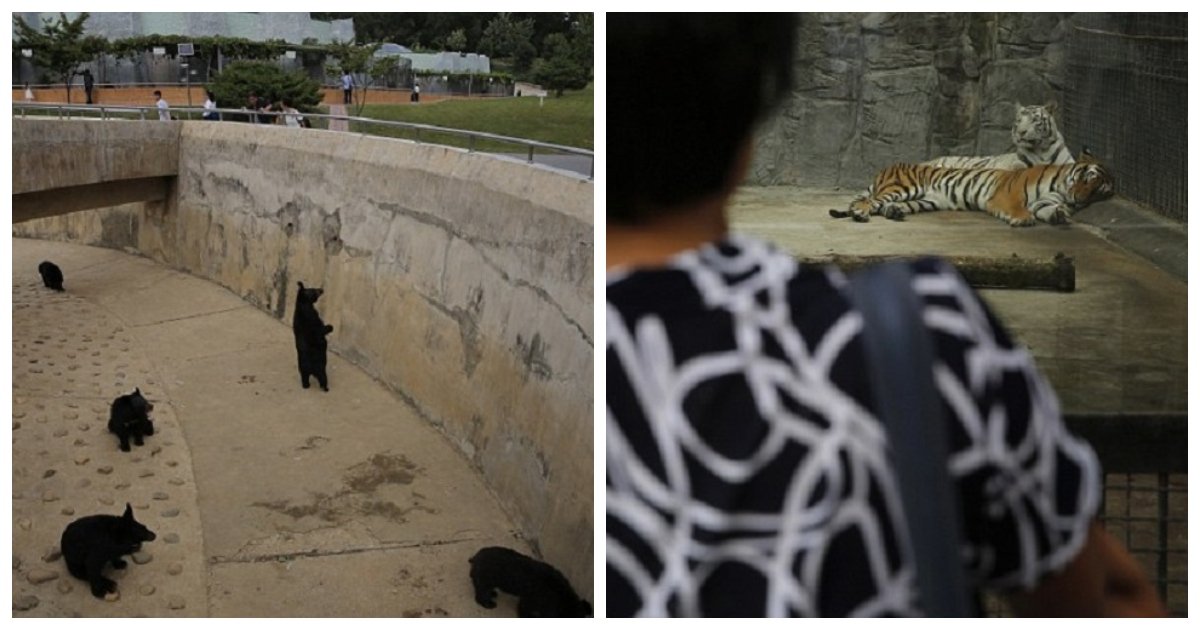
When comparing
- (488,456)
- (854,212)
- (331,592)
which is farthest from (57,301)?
(854,212)

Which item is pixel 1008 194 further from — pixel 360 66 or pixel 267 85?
pixel 267 85

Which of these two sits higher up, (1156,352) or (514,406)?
(1156,352)

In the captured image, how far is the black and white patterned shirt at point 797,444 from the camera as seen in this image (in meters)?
1.39

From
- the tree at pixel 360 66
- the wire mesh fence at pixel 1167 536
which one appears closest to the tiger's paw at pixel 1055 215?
the wire mesh fence at pixel 1167 536

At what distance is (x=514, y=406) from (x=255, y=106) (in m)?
5.93

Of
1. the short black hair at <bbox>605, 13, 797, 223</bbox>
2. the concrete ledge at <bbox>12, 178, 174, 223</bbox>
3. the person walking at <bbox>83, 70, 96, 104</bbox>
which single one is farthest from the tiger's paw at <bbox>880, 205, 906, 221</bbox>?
the person walking at <bbox>83, 70, 96, 104</bbox>

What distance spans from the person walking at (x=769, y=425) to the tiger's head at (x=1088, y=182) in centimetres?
176

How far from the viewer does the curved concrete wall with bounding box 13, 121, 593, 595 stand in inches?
205

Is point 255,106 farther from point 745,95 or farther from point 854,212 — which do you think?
point 745,95

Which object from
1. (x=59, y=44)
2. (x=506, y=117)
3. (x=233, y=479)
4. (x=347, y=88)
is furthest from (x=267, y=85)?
(x=233, y=479)

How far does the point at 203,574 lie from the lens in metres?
5.03

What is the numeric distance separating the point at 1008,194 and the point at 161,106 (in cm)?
828

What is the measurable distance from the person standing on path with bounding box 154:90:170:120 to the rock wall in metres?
7.64

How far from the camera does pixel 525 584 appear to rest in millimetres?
4570
